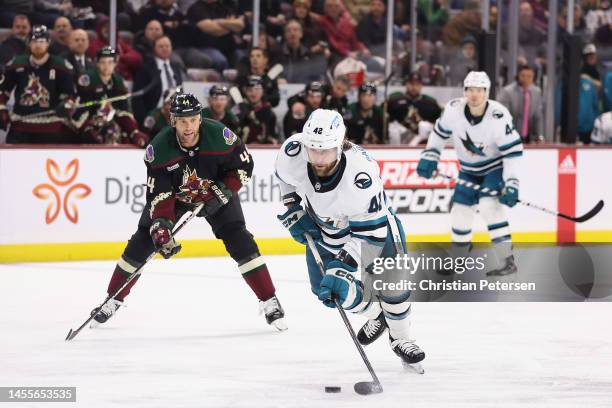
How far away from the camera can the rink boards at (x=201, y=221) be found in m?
7.59

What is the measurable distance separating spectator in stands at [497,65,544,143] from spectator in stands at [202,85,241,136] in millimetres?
2482

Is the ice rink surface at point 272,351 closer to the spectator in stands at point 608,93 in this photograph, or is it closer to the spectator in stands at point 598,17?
the spectator in stands at point 608,93

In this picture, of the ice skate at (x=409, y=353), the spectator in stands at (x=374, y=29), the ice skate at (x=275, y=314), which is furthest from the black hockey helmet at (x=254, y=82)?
the ice skate at (x=409, y=353)

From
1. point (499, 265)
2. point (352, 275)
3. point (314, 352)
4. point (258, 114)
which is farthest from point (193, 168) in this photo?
point (258, 114)

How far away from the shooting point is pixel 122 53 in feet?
27.6

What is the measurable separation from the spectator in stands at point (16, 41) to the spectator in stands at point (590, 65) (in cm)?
454

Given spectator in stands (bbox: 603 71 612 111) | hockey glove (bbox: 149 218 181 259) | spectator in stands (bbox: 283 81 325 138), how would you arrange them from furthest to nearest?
1. spectator in stands (bbox: 603 71 612 111)
2. spectator in stands (bbox: 283 81 325 138)
3. hockey glove (bbox: 149 218 181 259)

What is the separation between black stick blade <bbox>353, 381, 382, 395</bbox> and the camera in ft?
13.1

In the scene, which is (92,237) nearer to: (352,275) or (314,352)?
A: (314,352)

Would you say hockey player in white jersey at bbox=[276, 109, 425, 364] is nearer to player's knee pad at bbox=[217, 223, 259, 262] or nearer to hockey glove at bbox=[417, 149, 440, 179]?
player's knee pad at bbox=[217, 223, 259, 262]

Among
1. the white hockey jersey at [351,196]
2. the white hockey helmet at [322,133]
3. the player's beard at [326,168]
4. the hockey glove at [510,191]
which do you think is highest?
the white hockey helmet at [322,133]

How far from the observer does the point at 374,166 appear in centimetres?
415

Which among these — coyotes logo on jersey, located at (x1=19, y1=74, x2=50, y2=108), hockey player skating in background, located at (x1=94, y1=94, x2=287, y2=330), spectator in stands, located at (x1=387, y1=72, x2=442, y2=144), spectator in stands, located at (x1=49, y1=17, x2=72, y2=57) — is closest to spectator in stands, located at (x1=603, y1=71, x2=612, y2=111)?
spectator in stands, located at (x1=387, y1=72, x2=442, y2=144)

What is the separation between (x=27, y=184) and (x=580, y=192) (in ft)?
13.2
